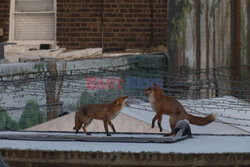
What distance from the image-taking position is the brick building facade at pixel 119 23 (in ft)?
26.9

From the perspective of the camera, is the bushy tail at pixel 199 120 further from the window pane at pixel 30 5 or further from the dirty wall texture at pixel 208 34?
the window pane at pixel 30 5

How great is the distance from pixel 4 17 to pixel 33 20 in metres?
0.51

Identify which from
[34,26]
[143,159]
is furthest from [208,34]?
[143,159]

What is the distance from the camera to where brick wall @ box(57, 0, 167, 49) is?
26.9ft

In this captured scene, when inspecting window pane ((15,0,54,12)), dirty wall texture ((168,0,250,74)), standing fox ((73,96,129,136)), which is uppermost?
window pane ((15,0,54,12))

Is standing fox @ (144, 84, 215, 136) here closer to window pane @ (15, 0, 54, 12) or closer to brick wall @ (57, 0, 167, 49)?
brick wall @ (57, 0, 167, 49)

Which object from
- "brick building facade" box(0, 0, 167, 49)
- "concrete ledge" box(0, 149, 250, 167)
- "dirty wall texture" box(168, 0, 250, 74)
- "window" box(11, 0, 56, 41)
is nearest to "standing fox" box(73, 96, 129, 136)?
"concrete ledge" box(0, 149, 250, 167)

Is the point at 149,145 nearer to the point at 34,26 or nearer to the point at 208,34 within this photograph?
the point at 208,34

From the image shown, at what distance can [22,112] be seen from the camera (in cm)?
649

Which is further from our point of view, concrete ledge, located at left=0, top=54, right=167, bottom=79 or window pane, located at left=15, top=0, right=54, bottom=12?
window pane, located at left=15, top=0, right=54, bottom=12

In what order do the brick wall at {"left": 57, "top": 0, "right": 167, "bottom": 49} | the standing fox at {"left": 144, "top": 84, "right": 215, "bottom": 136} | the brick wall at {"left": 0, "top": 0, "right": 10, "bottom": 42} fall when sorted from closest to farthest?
the standing fox at {"left": 144, "top": 84, "right": 215, "bottom": 136}
the brick wall at {"left": 57, "top": 0, "right": 167, "bottom": 49}
the brick wall at {"left": 0, "top": 0, "right": 10, "bottom": 42}

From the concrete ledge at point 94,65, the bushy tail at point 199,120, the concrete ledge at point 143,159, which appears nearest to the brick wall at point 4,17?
the concrete ledge at point 94,65

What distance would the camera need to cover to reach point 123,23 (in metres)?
8.24

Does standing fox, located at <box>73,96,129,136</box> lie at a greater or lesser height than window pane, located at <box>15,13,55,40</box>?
lesser
